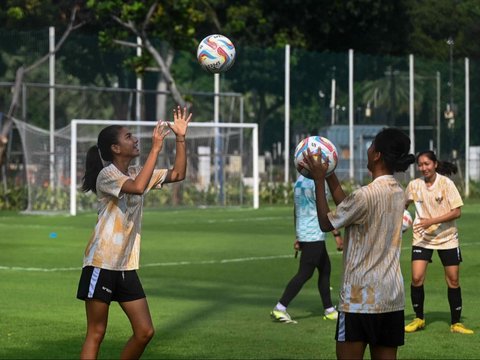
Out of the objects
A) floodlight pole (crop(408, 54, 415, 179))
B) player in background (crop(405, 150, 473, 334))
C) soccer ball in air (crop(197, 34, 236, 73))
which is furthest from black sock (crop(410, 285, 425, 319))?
floodlight pole (crop(408, 54, 415, 179))

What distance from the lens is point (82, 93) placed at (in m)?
45.2

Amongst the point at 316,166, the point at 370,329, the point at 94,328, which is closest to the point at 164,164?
the point at 94,328

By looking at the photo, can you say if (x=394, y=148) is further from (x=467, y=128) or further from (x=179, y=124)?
(x=467, y=128)

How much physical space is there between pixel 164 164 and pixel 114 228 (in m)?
31.5

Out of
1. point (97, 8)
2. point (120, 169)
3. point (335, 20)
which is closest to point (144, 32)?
point (97, 8)

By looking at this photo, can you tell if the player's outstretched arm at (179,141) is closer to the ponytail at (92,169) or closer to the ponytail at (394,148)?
the ponytail at (92,169)

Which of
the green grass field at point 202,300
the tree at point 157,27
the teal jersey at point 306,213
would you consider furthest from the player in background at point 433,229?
the tree at point 157,27

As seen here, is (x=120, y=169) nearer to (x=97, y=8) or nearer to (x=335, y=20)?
(x=97, y=8)

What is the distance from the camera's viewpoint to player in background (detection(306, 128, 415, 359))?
28.6 feet

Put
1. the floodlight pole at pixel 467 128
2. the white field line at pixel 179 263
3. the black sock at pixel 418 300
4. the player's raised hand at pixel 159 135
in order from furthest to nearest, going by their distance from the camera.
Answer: the floodlight pole at pixel 467 128
the white field line at pixel 179 263
the black sock at pixel 418 300
the player's raised hand at pixel 159 135

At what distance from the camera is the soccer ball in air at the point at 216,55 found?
11578mm

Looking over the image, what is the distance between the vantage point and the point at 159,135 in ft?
32.0

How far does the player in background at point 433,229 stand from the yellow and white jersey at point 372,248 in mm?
5486

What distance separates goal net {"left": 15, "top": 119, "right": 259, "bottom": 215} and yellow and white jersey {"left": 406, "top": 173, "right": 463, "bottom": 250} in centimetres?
2420
